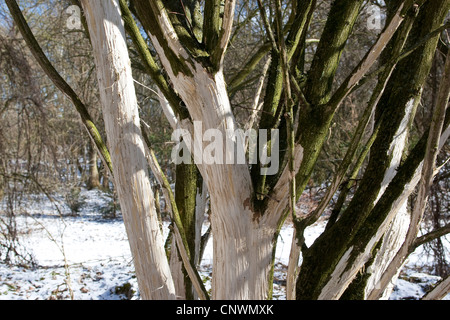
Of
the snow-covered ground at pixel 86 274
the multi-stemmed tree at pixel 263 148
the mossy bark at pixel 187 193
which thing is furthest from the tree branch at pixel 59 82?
the snow-covered ground at pixel 86 274

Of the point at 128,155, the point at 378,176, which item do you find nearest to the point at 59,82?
the point at 128,155

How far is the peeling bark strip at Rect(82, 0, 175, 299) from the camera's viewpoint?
5.25 ft

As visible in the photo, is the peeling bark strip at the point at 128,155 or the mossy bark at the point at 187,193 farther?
the mossy bark at the point at 187,193

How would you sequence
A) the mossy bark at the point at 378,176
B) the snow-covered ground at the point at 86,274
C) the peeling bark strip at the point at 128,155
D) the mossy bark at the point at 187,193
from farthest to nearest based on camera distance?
the snow-covered ground at the point at 86,274 < the mossy bark at the point at 187,193 < the mossy bark at the point at 378,176 < the peeling bark strip at the point at 128,155

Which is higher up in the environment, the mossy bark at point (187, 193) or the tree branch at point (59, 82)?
the tree branch at point (59, 82)

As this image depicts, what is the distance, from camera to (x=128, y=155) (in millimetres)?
1600

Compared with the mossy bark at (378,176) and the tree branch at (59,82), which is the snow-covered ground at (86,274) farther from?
the tree branch at (59,82)

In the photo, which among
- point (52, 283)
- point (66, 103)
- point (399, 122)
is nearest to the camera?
point (399, 122)

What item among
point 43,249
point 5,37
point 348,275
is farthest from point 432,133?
point 43,249

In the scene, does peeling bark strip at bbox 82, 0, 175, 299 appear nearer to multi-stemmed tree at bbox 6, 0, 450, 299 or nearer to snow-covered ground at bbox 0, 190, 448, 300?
multi-stemmed tree at bbox 6, 0, 450, 299

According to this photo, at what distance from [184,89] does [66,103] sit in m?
8.89

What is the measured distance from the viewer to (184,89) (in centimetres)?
169

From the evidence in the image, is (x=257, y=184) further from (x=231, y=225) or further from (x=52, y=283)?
(x=52, y=283)

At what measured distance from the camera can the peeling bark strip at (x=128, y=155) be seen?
1600 mm
